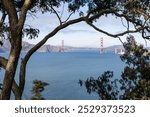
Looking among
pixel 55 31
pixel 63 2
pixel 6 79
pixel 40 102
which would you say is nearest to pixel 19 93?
pixel 6 79

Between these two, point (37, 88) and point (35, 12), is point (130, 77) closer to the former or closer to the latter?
point (35, 12)

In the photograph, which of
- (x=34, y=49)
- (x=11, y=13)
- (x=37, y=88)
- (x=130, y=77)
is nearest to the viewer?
(x=11, y=13)

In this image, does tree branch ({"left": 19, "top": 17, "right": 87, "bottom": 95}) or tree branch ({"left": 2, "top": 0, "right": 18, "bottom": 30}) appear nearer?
tree branch ({"left": 2, "top": 0, "right": 18, "bottom": 30})

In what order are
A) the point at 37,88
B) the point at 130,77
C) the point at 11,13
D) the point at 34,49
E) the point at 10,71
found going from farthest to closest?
1. the point at 37,88
2. the point at 130,77
3. the point at 34,49
4. the point at 11,13
5. the point at 10,71

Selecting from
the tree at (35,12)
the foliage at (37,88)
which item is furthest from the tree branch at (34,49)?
the foliage at (37,88)

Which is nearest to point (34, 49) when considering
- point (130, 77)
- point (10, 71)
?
point (10, 71)

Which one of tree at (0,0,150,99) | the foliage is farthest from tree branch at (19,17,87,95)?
the foliage

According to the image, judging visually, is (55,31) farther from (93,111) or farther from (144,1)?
(93,111)

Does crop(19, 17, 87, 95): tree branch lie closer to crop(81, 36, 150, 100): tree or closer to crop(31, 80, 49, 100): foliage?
crop(81, 36, 150, 100): tree
